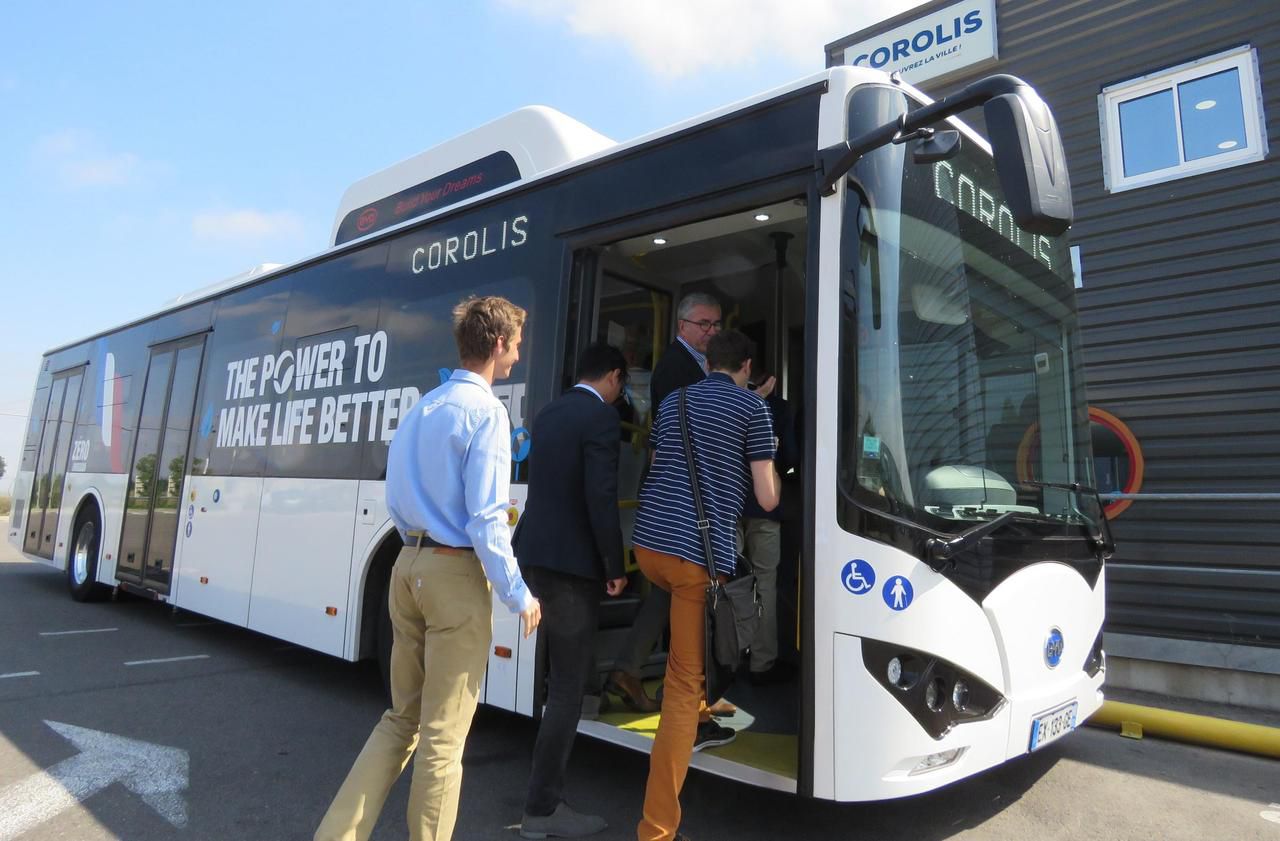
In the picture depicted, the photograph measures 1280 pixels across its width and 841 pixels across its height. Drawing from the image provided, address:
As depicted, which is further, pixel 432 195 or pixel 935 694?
pixel 432 195

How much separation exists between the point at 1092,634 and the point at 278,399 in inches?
214

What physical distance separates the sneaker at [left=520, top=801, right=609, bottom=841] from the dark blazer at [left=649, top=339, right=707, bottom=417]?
176cm

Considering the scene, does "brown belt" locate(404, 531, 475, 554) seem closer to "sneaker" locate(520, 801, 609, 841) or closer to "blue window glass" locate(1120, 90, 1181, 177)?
"sneaker" locate(520, 801, 609, 841)

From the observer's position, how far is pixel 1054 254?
3.94 m

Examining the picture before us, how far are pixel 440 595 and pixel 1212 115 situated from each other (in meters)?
7.75

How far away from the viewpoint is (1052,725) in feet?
10.6

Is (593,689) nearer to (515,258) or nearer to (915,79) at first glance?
(515,258)

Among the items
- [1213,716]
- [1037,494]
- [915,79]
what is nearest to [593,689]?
[1037,494]

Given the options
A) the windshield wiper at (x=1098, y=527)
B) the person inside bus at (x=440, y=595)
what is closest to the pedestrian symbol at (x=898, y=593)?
the windshield wiper at (x=1098, y=527)

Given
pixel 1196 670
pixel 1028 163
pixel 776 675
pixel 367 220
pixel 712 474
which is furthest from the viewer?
pixel 367 220

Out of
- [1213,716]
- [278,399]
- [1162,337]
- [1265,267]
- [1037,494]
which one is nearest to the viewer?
[1037,494]

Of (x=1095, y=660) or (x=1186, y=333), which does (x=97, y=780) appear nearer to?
(x=1095, y=660)

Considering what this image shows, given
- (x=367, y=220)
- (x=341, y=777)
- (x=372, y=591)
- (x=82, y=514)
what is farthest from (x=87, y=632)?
(x=341, y=777)

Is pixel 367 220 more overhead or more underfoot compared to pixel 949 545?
more overhead
